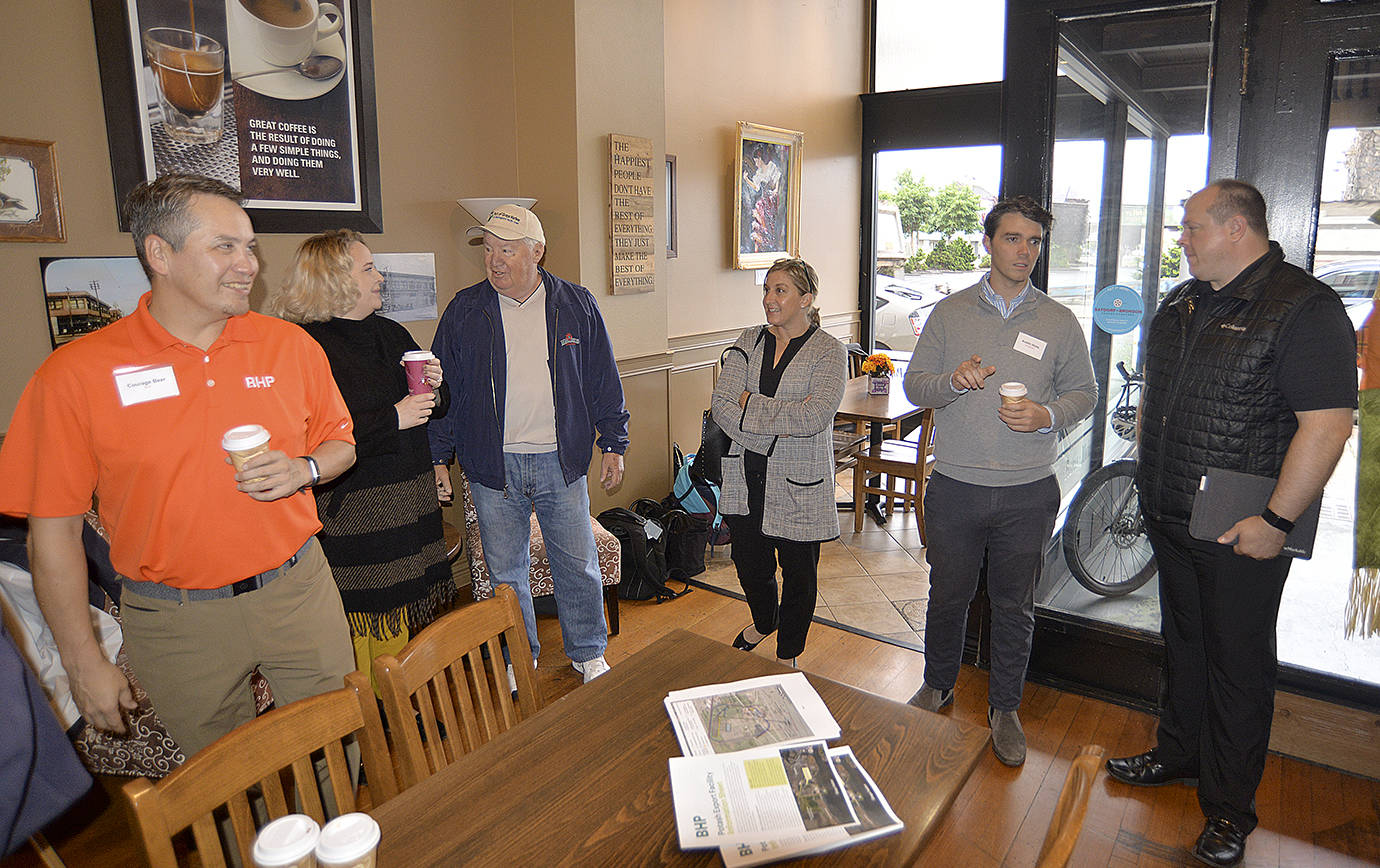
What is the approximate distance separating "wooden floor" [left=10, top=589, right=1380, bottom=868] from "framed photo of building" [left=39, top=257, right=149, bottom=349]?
148cm

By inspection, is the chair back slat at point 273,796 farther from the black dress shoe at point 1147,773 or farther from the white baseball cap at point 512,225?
the black dress shoe at point 1147,773

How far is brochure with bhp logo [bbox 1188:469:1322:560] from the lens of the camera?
2.04 metres

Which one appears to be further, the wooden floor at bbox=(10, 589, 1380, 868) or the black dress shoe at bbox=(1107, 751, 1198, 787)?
the black dress shoe at bbox=(1107, 751, 1198, 787)

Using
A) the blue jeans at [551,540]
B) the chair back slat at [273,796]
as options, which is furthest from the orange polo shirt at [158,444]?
the blue jeans at [551,540]

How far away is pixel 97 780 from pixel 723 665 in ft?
7.32

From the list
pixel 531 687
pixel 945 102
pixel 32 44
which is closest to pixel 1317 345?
pixel 531 687

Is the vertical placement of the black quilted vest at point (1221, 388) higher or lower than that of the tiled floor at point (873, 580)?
higher

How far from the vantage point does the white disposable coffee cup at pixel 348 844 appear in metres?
0.84

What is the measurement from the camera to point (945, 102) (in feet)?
20.5

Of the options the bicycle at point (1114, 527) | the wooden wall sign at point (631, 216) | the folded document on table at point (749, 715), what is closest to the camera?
the folded document on table at point (749, 715)

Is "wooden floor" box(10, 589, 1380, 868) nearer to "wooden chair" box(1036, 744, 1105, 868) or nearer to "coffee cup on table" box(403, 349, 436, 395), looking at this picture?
"wooden chair" box(1036, 744, 1105, 868)

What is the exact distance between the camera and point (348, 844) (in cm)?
85

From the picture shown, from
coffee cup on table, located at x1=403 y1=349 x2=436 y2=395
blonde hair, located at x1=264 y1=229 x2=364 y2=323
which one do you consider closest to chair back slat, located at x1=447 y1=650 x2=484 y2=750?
coffee cup on table, located at x1=403 y1=349 x2=436 y2=395

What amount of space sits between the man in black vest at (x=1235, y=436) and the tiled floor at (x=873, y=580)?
1326 millimetres
